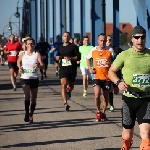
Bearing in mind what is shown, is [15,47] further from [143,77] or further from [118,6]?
[143,77]

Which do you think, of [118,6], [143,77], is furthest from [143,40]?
[118,6]

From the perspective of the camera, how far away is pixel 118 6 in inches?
1235

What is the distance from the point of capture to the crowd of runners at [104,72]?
8055mm

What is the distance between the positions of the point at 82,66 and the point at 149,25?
232cm

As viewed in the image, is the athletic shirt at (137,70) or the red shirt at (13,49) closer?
the athletic shirt at (137,70)

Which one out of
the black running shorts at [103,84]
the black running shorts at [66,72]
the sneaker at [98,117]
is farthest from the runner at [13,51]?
the sneaker at [98,117]

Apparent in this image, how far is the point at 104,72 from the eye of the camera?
528 inches

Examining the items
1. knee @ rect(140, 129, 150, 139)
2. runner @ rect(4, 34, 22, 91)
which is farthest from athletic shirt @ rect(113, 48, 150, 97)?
runner @ rect(4, 34, 22, 91)

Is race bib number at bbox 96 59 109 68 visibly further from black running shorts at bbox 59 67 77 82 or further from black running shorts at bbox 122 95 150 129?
black running shorts at bbox 122 95 150 129

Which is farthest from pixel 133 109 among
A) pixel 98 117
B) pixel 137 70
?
pixel 98 117

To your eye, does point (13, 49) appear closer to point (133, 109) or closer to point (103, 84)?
point (103, 84)

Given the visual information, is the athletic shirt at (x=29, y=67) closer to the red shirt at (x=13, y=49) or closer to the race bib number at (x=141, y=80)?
the race bib number at (x=141, y=80)

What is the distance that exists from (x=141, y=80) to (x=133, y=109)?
0.38 m

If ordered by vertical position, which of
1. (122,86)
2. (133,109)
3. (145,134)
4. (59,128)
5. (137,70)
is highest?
(137,70)
